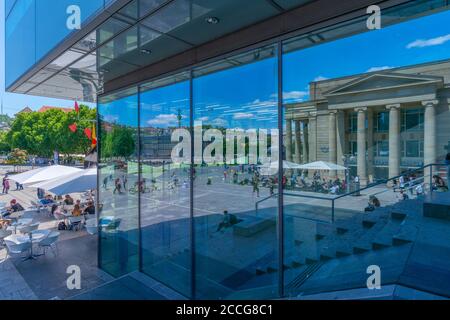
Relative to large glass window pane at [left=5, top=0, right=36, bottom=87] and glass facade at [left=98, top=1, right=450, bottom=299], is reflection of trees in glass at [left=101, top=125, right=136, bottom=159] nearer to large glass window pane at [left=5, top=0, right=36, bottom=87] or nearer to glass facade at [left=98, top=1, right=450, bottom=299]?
glass facade at [left=98, top=1, right=450, bottom=299]

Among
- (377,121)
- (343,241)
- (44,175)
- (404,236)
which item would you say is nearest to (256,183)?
(343,241)

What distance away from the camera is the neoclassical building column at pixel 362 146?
4875mm

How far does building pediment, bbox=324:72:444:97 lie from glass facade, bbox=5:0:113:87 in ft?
14.1

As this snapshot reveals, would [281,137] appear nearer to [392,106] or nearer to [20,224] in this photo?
[392,106]

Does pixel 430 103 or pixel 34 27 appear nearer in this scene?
pixel 430 103

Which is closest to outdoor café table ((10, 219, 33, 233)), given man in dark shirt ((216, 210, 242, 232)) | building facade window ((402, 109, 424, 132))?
man in dark shirt ((216, 210, 242, 232))

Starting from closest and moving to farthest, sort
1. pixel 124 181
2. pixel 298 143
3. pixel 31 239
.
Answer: pixel 298 143, pixel 124 181, pixel 31 239

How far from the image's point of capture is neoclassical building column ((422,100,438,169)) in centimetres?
518

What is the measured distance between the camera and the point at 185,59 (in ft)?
18.1

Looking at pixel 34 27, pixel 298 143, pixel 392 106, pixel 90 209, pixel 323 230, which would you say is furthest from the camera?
pixel 90 209

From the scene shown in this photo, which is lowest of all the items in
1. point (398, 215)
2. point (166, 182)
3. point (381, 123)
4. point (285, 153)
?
point (398, 215)

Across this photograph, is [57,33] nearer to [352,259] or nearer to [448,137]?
[352,259]

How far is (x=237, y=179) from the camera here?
20.0 feet

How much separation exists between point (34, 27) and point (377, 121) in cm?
879
